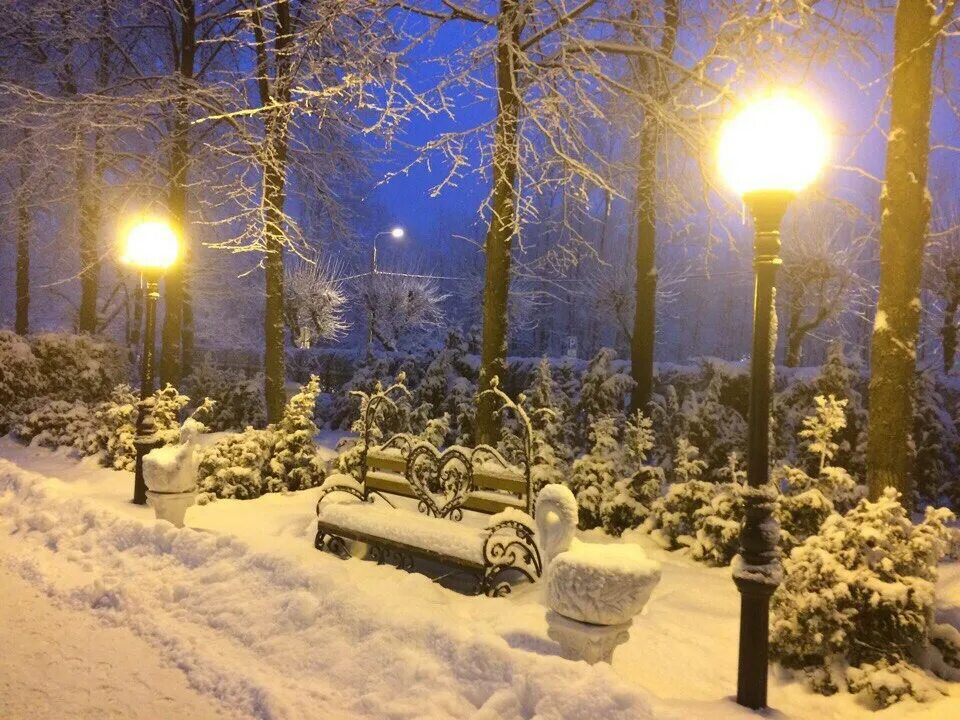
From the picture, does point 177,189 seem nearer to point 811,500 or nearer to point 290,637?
point 290,637

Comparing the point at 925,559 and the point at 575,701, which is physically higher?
the point at 925,559


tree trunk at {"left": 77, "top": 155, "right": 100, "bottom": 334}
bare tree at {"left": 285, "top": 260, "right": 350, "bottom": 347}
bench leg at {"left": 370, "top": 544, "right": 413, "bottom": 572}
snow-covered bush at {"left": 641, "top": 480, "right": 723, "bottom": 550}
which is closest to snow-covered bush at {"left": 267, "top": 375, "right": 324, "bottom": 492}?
bench leg at {"left": 370, "top": 544, "right": 413, "bottom": 572}

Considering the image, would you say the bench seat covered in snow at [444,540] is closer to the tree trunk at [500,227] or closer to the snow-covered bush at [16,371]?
the tree trunk at [500,227]

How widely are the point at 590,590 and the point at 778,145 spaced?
246 cm

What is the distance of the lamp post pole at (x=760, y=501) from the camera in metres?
3.44

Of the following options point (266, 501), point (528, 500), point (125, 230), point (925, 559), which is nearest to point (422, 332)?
point (125, 230)

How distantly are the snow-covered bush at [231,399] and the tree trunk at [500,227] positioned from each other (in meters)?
8.80

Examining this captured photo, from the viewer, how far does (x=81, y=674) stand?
4008mm

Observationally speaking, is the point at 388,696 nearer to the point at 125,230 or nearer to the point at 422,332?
the point at 125,230

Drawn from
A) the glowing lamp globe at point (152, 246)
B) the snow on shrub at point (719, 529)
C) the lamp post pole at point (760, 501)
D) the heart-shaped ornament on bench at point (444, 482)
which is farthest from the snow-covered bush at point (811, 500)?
the glowing lamp globe at point (152, 246)

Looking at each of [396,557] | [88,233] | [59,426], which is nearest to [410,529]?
[396,557]

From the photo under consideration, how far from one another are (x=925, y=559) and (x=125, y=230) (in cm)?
1497

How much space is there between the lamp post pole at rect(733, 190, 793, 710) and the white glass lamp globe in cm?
8

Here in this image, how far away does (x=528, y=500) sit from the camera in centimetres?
596
